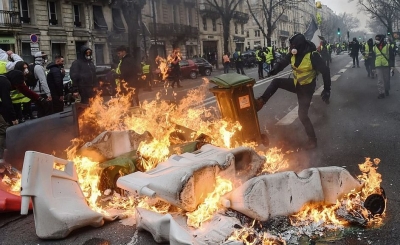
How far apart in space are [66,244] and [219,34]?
51605 mm

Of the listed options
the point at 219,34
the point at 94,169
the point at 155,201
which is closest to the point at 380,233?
the point at 155,201

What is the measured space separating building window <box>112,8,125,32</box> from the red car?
11.9m

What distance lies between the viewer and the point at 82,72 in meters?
8.81

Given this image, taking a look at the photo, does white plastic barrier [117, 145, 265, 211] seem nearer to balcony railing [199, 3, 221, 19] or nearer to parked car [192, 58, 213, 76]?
parked car [192, 58, 213, 76]

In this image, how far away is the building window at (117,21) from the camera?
36.4 metres

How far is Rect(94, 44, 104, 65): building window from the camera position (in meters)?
34.6

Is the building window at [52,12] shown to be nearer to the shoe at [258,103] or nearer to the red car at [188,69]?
the red car at [188,69]

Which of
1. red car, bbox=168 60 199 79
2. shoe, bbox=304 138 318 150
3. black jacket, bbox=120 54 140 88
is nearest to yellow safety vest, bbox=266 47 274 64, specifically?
red car, bbox=168 60 199 79

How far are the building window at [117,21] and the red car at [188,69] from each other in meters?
11.9

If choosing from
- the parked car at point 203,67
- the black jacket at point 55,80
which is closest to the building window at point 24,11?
the parked car at point 203,67

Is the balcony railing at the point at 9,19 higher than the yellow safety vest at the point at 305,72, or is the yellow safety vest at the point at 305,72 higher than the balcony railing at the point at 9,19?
the balcony railing at the point at 9,19

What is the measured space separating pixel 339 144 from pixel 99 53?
31.3m

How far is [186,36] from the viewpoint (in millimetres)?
45344

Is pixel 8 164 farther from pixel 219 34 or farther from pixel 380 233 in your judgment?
pixel 219 34
